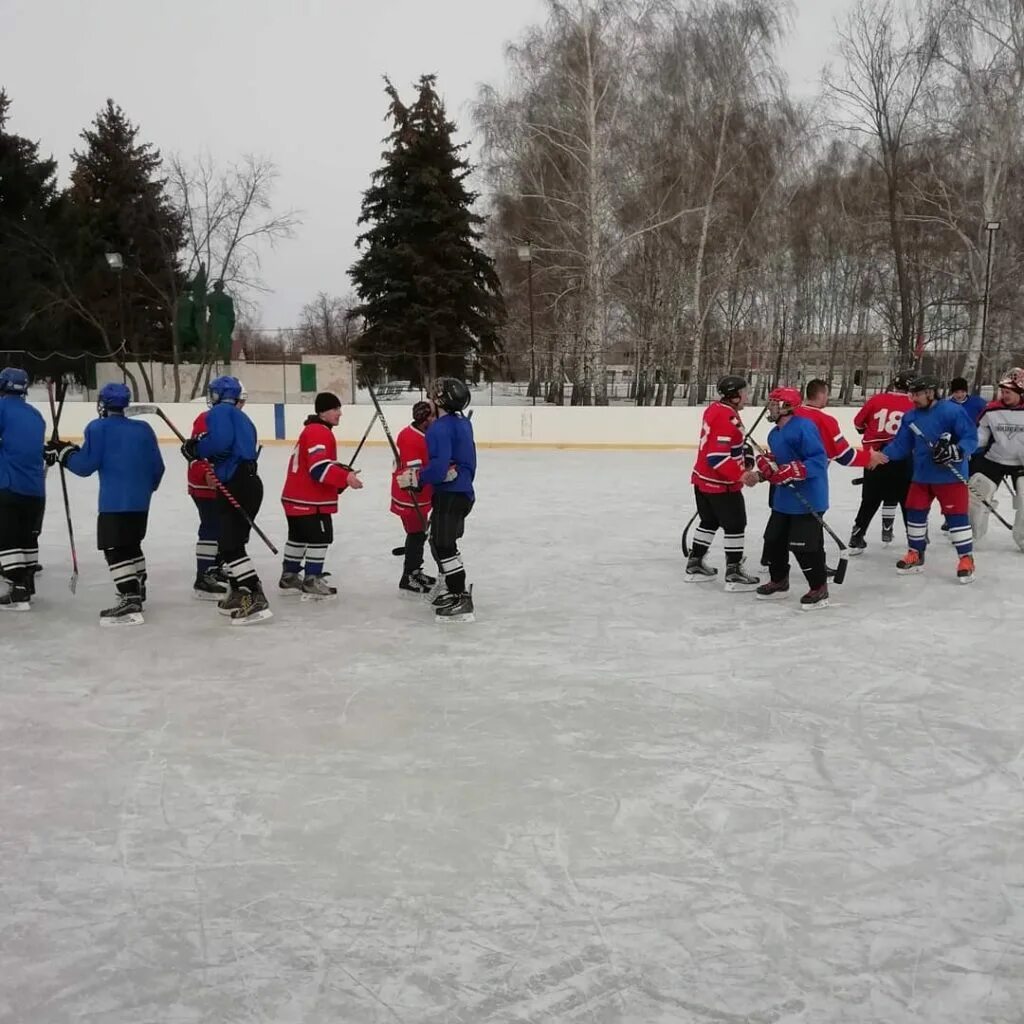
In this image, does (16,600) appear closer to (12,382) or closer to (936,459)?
(12,382)

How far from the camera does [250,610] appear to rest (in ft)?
15.6

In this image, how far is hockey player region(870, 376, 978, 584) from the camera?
18.4 feet

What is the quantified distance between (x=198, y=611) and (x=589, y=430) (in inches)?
424

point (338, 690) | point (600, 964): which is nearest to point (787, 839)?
point (600, 964)

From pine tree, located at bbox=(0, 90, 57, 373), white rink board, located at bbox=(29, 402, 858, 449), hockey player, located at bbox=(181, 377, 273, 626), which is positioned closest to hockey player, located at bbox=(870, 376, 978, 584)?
hockey player, located at bbox=(181, 377, 273, 626)

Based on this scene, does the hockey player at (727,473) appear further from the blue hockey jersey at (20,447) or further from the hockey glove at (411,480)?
the blue hockey jersey at (20,447)

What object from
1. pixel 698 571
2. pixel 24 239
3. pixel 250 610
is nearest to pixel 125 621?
pixel 250 610

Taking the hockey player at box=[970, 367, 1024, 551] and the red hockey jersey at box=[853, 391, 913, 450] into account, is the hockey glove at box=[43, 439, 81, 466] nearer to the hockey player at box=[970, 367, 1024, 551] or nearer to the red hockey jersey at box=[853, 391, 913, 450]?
the red hockey jersey at box=[853, 391, 913, 450]

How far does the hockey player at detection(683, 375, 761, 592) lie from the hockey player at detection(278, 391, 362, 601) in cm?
202

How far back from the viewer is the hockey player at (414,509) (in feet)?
17.7

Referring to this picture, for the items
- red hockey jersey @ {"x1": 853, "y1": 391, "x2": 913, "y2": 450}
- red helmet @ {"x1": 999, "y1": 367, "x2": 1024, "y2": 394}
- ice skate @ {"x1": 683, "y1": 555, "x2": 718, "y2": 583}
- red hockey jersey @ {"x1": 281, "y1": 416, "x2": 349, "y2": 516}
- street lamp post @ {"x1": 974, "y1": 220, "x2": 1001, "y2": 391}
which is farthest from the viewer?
street lamp post @ {"x1": 974, "y1": 220, "x2": 1001, "y2": 391}

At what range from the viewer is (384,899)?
87.1 inches

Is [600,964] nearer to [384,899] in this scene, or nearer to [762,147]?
[384,899]

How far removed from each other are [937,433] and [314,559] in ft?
12.6
